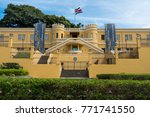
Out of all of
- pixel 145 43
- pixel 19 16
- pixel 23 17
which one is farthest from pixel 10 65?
pixel 23 17

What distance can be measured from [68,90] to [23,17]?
5507 cm

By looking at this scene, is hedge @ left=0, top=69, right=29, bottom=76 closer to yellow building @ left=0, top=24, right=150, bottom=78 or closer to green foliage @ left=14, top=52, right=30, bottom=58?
yellow building @ left=0, top=24, right=150, bottom=78

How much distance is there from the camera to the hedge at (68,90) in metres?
7.26

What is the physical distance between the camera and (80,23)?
6284 centimetres

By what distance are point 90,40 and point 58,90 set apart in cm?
3857

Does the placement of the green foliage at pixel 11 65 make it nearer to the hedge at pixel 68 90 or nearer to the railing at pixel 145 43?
the railing at pixel 145 43

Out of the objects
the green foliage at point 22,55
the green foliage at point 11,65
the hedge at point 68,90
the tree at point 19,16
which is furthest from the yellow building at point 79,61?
the tree at point 19,16

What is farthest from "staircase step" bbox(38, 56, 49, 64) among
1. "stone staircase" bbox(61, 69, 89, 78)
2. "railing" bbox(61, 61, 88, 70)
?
"stone staircase" bbox(61, 69, 89, 78)

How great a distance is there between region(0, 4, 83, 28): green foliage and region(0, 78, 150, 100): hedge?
53.7 metres

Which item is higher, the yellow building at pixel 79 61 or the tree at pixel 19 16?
the tree at pixel 19 16

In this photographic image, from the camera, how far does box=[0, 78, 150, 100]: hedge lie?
7262mm

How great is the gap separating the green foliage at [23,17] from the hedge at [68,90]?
176 feet

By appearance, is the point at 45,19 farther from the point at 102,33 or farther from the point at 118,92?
the point at 118,92

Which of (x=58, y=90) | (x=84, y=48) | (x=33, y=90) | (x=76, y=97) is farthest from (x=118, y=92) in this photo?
(x=84, y=48)
